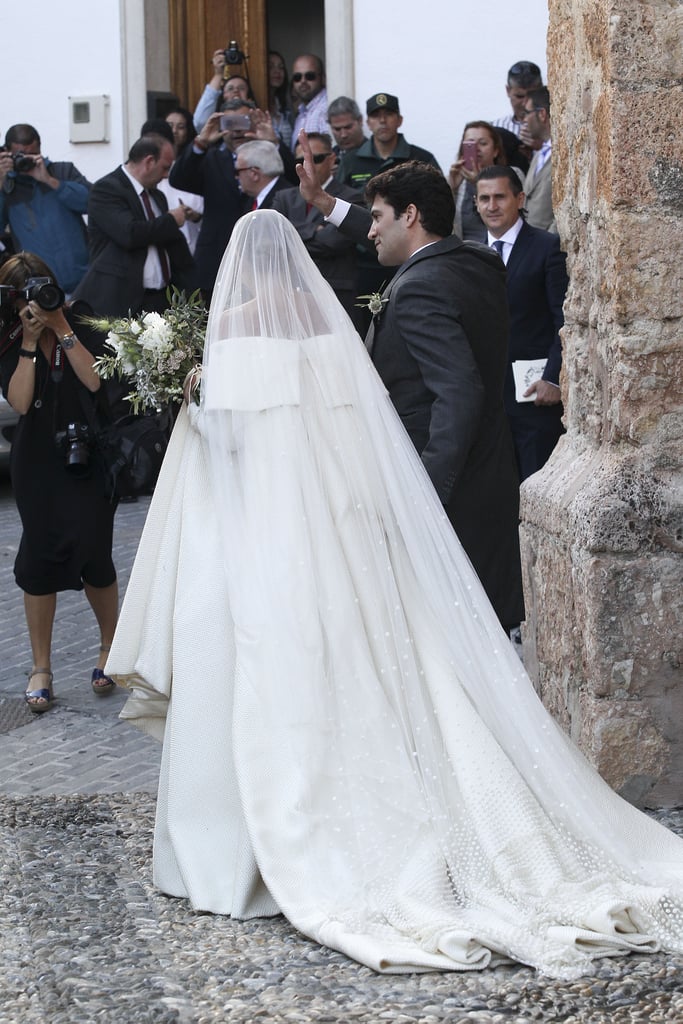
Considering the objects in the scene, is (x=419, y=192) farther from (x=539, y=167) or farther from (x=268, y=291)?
(x=539, y=167)

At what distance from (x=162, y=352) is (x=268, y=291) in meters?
0.54

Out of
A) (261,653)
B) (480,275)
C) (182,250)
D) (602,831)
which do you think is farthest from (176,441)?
(182,250)

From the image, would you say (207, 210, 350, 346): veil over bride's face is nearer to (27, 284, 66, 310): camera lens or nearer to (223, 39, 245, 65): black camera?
(27, 284, 66, 310): camera lens

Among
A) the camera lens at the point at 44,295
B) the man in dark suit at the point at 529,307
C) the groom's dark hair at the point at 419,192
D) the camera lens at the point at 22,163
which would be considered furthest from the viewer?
the camera lens at the point at 22,163

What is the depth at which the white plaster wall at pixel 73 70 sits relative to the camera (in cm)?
1202

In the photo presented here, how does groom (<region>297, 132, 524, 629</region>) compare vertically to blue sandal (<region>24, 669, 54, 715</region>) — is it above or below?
above

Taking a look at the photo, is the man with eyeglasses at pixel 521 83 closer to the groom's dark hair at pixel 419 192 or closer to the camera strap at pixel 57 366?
the camera strap at pixel 57 366

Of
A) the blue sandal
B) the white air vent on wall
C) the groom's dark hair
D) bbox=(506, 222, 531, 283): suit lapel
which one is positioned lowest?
the blue sandal

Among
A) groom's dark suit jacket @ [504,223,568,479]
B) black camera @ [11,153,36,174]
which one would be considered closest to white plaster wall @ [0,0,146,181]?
black camera @ [11,153,36,174]

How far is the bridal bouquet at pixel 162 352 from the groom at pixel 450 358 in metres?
0.62

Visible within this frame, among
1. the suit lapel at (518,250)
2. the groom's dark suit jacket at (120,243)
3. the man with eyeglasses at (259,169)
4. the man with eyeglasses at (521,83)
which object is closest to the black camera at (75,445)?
the suit lapel at (518,250)

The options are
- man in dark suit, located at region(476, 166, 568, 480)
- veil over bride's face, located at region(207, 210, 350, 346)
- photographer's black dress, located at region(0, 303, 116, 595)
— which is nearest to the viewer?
veil over bride's face, located at region(207, 210, 350, 346)

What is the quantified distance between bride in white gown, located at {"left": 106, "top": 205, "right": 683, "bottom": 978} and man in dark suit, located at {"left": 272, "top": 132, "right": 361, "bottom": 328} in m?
3.79

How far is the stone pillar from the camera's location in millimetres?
4371
